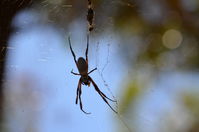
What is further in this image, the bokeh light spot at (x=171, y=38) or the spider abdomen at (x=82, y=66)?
the bokeh light spot at (x=171, y=38)

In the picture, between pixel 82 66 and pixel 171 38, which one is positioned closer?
pixel 82 66

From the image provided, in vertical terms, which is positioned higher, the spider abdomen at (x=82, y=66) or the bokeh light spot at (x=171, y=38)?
the bokeh light spot at (x=171, y=38)

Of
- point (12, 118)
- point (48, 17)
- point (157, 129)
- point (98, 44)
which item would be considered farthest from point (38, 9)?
point (157, 129)

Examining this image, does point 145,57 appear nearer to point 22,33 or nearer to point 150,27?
point 150,27

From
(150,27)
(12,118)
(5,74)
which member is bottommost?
(12,118)

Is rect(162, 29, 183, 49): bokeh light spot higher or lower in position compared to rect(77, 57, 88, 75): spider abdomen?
higher

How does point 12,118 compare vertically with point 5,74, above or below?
below

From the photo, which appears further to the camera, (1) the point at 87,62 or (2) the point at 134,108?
(2) the point at 134,108

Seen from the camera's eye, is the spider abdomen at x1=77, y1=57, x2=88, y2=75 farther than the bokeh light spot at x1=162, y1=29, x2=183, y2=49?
No
